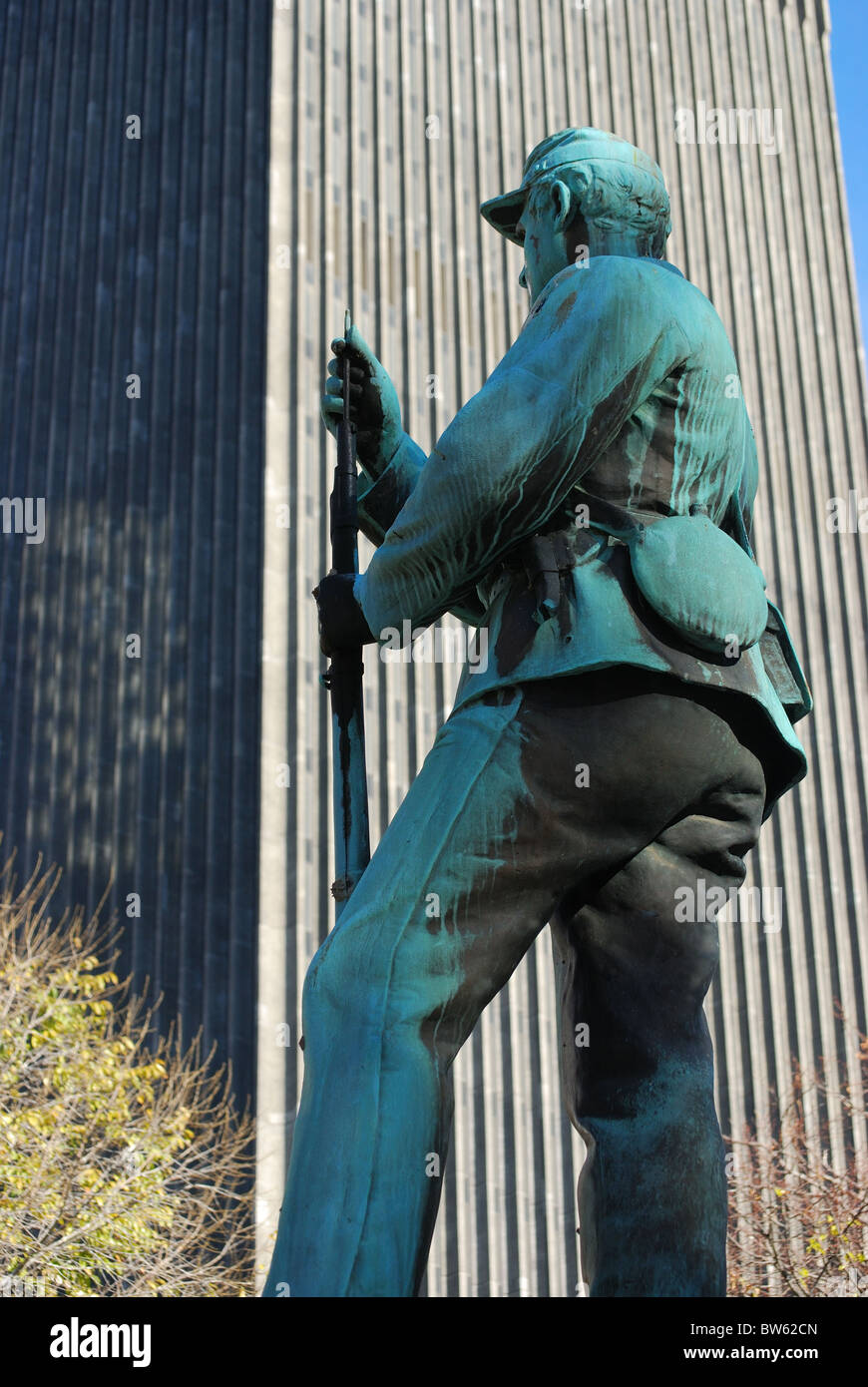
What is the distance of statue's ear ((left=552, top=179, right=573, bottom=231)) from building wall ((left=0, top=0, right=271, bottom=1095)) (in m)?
18.1

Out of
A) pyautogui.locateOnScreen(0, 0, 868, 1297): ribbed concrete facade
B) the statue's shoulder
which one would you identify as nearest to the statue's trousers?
the statue's shoulder

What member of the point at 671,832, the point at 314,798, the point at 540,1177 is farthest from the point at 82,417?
the point at 671,832

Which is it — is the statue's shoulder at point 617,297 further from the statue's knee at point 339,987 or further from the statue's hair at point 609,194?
the statue's knee at point 339,987

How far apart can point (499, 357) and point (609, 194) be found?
2172 cm

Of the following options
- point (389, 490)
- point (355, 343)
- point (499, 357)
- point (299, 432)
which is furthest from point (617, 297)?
point (499, 357)

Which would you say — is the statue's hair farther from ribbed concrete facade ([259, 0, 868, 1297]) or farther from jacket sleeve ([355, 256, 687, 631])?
ribbed concrete facade ([259, 0, 868, 1297])

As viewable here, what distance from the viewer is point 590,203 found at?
11.6ft

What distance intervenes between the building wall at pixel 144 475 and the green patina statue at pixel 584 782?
59.3 feet

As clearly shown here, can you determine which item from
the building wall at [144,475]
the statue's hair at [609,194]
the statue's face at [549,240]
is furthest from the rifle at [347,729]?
the building wall at [144,475]

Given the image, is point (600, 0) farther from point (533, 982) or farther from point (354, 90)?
point (533, 982)

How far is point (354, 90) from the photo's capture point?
25.6m

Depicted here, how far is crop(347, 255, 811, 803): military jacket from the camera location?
10.1ft
